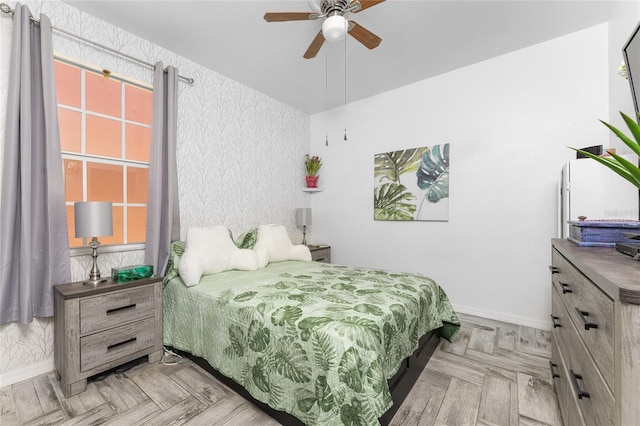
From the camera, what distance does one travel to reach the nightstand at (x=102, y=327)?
5.70 feet

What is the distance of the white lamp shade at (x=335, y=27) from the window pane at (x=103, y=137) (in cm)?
194

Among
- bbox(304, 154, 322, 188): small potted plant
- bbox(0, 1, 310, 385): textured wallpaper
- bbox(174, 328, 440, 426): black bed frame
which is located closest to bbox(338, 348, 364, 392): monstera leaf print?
bbox(174, 328, 440, 426): black bed frame

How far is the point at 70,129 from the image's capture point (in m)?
2.15

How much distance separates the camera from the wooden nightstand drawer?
12.4 feet

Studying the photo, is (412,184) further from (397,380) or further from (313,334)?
(313,334)

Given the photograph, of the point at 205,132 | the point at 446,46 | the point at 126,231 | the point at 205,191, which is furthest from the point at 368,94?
the point at 126,231

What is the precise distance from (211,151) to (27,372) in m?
2.24

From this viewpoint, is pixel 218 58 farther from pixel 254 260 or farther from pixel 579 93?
pixel 579 93

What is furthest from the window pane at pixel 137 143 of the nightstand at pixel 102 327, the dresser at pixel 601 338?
the dresser at pixel 601 338

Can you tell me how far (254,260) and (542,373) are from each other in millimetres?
2398

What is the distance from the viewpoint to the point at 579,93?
251cm

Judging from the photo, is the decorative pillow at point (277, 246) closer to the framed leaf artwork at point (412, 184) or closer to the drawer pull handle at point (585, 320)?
the framed leaf artwork at point (412, 184)

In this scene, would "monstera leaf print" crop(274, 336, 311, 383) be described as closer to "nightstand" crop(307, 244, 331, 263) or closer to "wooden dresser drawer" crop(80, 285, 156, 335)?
"wooden dresser drawer" crop(80, 285, 156, 335)

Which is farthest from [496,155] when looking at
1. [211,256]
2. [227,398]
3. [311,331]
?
[227,398]
